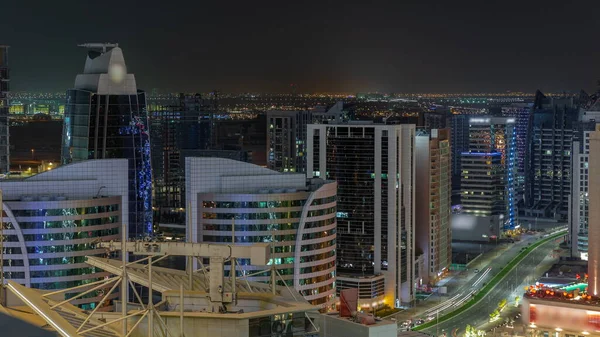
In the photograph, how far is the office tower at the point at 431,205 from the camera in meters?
43.0

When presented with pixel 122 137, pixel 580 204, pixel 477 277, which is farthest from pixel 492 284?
pixel 122 137

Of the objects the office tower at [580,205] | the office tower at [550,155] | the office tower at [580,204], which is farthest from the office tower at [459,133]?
the office tower at [580,205]

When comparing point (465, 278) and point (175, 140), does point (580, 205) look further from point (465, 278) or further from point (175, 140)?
point (175, 140)

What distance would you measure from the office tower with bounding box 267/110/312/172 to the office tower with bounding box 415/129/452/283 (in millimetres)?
9929

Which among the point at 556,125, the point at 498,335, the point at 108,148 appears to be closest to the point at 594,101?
the point at 556,125

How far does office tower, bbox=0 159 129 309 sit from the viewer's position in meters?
23.8

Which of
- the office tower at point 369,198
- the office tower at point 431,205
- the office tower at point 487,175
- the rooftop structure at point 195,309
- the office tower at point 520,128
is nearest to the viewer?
the rooftop structure at point 195,309

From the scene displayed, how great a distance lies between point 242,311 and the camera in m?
9.33

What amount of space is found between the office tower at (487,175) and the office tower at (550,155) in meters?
8.75

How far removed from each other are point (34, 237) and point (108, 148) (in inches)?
152

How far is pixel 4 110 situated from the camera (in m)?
29.6

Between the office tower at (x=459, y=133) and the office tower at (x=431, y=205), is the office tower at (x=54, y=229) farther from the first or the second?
the office tower at (x=459, y=133)

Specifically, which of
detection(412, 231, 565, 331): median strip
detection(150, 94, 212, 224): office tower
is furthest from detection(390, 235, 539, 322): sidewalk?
detection(150, 94, 212, 224): office tower

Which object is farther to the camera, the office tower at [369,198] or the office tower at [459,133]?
the office tower at [459,133]
